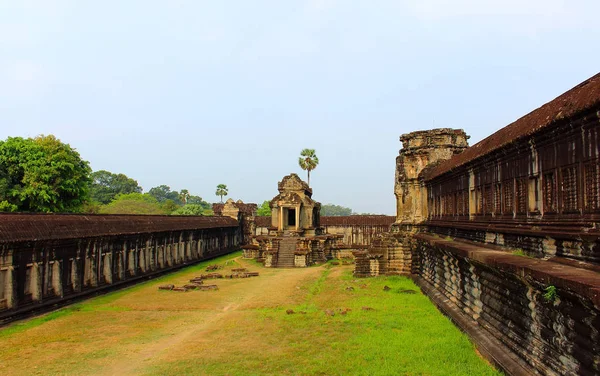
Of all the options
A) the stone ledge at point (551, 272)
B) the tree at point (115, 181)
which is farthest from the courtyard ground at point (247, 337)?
the tree at point (115, 181)

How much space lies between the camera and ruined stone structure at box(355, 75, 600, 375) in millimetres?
6336

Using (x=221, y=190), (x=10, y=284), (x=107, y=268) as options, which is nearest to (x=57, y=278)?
(x=10, y=284)

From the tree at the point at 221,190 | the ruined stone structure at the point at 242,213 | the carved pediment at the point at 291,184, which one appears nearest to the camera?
the carved pediment at the point at 291,184

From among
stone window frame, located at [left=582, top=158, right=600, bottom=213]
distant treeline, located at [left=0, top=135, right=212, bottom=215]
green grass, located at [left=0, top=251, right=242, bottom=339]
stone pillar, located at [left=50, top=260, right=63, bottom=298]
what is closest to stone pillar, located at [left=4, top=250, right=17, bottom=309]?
green grass, located at [left=0, top=251, right=242, bottom=339]

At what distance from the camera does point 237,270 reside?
29266 mm

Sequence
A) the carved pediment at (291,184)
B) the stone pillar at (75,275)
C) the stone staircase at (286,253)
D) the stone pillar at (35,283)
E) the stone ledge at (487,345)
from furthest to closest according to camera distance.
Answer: the carved pediment at (291,184) < the stone staircase at (286,253) < the stone pillar at (75,275) < the stone pillar at (35,283) < the stone ledge at (487,345)

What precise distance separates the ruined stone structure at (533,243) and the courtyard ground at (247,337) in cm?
91

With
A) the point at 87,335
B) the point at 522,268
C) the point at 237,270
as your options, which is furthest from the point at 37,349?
the point at 237,270

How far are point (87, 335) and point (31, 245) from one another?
4.62 metres

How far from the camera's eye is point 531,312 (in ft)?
25.0

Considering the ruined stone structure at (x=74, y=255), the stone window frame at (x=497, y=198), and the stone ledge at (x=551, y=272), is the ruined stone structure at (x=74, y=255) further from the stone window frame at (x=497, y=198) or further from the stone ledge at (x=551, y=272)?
the stone window frame at (x=497, y=198)

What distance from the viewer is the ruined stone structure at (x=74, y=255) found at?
14.9 metres

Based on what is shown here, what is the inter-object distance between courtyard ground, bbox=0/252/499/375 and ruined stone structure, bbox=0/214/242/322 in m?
0.85

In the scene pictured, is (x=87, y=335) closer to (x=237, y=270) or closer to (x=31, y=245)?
(x=31, y=245)
